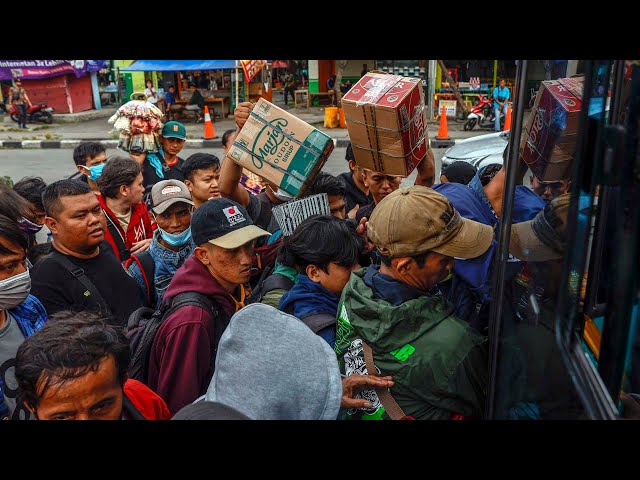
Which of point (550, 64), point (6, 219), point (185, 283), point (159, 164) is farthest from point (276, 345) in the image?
point (159, 164)

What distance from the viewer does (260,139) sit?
9.80 ft

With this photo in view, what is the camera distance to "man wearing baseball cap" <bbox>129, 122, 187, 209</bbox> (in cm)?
566

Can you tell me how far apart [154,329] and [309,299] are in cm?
66

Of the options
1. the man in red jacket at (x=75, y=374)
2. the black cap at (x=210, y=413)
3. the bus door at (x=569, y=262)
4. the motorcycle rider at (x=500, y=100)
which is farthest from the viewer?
the motorcycle rider at (x=500, y=100)

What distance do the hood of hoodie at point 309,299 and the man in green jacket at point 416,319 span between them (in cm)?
32

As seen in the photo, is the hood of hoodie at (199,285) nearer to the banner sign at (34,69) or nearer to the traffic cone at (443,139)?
the traffic cone at (443,139)

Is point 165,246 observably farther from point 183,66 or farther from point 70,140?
point 183,66

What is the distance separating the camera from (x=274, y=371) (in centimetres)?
145

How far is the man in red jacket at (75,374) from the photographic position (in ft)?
5.82

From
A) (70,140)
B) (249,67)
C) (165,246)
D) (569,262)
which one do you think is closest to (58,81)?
(70,140)

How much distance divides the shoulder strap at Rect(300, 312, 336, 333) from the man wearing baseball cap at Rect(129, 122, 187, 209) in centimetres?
360

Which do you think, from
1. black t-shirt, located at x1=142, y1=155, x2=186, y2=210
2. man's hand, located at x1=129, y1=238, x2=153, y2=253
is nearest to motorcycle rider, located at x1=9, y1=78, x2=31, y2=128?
black t-shirt, located at x1=142, y1=155, x2=186, y2=210

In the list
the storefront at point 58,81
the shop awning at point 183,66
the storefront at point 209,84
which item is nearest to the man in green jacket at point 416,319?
the shop awning at point 183,66

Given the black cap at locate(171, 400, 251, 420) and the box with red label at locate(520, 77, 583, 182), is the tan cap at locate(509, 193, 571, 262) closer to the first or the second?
the box with red label at locate(520, 77, 583, 182)
